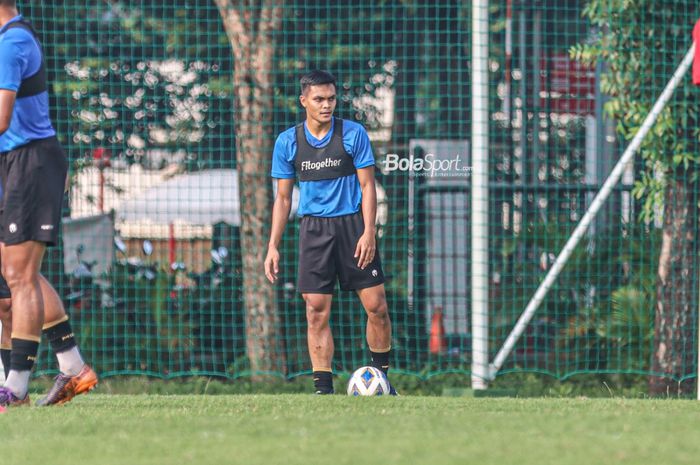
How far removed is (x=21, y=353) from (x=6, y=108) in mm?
1218

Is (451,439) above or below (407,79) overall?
below

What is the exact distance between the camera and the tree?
1069cm

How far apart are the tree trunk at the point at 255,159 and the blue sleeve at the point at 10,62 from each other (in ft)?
16.2

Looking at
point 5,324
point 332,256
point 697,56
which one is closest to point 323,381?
point 332,256

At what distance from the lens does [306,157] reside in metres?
7.64

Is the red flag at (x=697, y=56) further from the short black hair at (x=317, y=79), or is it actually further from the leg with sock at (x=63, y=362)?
the leg with sock at (x=63, y=362)

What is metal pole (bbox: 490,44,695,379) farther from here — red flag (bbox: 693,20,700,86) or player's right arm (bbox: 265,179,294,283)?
player's right arm (bbox: 265,179,294,283)

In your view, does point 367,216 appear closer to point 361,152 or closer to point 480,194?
point 361,152

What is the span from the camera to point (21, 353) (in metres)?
6.44

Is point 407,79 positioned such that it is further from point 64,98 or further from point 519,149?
point 64,98

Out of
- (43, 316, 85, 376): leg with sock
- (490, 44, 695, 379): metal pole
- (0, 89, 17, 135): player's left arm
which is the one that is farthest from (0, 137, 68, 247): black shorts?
(490, 44, 695, 379): metal pole

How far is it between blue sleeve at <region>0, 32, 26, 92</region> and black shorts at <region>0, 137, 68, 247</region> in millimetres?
323

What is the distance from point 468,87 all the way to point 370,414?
611cm

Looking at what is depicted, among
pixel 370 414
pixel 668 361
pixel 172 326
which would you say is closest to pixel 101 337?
pixel 172 326
